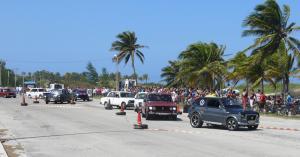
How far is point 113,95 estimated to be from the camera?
4691cm

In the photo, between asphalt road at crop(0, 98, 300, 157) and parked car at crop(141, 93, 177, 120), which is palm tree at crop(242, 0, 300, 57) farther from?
asphalt road at crop(0, 98, 300, 157)

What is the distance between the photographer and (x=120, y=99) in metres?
45.8

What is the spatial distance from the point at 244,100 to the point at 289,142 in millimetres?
18791

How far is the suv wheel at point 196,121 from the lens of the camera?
25.3 m

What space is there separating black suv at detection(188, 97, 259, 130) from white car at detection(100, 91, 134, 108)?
1946 cm

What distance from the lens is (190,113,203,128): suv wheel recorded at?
2531 cm

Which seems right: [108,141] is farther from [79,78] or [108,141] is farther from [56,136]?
[79,78]

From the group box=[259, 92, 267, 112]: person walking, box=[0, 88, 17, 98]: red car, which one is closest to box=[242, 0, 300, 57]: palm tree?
box=[259, 92, 267, 112]: person walking

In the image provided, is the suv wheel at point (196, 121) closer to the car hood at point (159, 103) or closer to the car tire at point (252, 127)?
the car tire at point (252, 127)

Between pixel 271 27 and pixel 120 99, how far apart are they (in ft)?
44.2

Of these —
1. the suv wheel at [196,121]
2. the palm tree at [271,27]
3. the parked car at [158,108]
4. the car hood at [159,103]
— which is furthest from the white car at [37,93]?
the suv wheel at [196,121]

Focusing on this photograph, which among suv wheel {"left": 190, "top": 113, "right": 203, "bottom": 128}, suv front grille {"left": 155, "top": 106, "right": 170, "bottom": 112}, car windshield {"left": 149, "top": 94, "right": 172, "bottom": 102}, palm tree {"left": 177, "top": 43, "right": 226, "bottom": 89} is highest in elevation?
palm tree {"left": 177, "top": 43, "right": 226, "bottom": 89}

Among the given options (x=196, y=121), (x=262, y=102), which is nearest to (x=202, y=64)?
(x=262, y=102)

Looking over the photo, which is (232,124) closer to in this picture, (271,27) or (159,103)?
(159,103)
